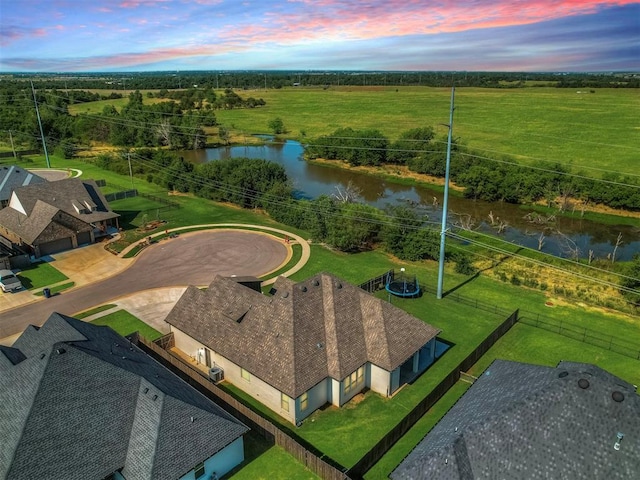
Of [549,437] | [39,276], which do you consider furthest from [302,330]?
[39,276]

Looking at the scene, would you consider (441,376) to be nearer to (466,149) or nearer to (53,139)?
(466,149)

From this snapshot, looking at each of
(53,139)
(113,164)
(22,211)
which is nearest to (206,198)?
(22,211)

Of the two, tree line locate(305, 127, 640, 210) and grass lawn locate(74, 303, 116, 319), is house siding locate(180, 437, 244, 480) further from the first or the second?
tree line locate(305, 127, 640, 210)

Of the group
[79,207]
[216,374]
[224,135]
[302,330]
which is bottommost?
[216,374]

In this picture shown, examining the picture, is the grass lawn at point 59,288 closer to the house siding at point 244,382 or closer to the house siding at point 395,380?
the house siding at point 244,382

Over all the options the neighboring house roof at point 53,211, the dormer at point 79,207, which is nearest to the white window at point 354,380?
the neighboring house roof at point 53,211

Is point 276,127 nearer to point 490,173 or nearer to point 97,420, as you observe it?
point 490,173
